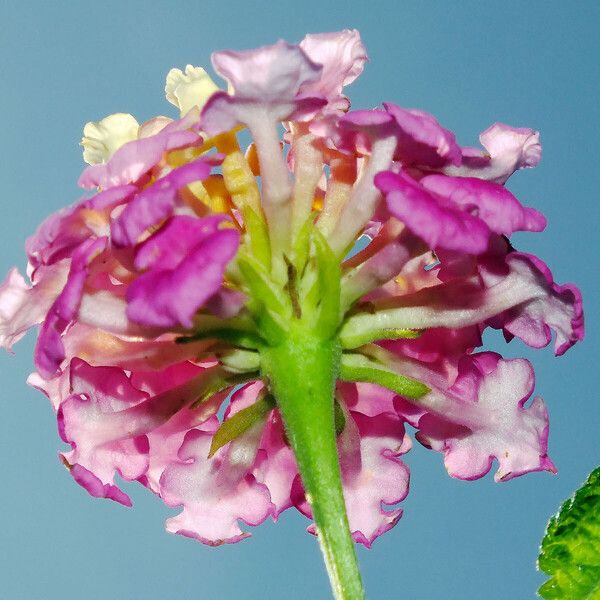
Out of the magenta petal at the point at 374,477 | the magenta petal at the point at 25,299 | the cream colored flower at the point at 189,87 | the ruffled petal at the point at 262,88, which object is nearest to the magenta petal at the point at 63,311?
the magenta petal at the point at 25,299

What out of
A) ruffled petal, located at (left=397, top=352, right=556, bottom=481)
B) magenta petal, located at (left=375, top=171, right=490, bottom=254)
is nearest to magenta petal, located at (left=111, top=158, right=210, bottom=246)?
magenta petal, located at (left=375, top=171, right=490, bottom=254)

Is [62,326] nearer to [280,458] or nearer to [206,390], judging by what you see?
[206,390]

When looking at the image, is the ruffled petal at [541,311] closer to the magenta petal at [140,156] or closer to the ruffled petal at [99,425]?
the magenta petal at [140,156]

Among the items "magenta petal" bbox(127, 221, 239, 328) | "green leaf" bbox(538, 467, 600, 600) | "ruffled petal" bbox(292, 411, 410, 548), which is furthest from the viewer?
"ruffled petal" bbox(292, 411, 410, 548)

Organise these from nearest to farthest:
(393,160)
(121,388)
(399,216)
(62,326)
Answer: (399,216) → (62,326) → (393,160) → (121,388)

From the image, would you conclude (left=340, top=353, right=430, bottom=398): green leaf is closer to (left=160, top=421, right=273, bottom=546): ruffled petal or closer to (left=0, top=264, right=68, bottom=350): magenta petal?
(left=160, top=421, right=273, bottom=546): ruffled petal

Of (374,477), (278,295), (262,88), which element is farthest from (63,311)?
(374,477)

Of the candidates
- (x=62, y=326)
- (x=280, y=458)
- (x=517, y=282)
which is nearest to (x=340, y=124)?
(x=517, y=282)
